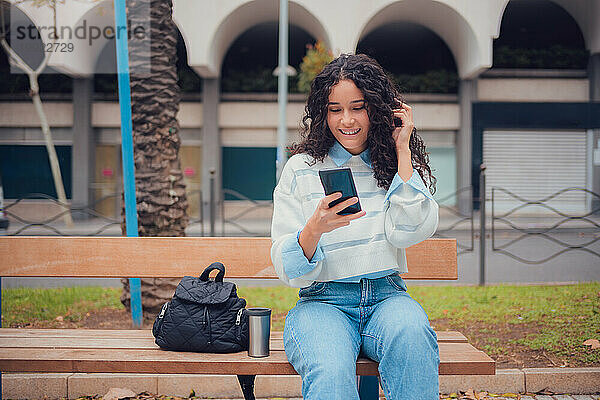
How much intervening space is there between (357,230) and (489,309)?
299 centimetres

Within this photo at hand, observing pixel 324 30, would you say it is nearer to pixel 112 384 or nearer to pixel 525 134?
pixel 112 384

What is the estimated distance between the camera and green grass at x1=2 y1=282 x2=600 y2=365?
404 centimetres

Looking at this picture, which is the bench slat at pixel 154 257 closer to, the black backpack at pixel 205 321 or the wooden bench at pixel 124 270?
the wooden bench at pixel 124 270

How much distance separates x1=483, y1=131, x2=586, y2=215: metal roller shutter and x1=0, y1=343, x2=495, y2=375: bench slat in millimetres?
3694

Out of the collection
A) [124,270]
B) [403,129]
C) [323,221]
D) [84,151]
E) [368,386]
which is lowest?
[368,386]

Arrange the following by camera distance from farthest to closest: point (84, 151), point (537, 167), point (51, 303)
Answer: point (84, 151)
point (537, 167)
point (51, 303)

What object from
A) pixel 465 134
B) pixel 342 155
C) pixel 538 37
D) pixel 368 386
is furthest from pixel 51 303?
pixel 465 134

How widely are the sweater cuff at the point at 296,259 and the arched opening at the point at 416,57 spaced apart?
2.74 meters

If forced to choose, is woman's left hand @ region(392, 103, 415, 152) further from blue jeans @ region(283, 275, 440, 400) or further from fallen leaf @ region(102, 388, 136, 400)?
fallen leaf @ region(102, 388, 136, 400)

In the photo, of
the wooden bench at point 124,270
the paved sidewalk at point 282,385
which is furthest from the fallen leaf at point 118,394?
the wooden bench at point 124,270

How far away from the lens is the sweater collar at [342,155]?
8.41 ft

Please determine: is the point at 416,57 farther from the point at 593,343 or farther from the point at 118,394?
the point at 118,394

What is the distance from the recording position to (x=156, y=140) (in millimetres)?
4699

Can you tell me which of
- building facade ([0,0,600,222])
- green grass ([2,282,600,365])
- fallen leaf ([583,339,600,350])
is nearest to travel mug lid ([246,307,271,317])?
building facade ([0,0,600,222])
